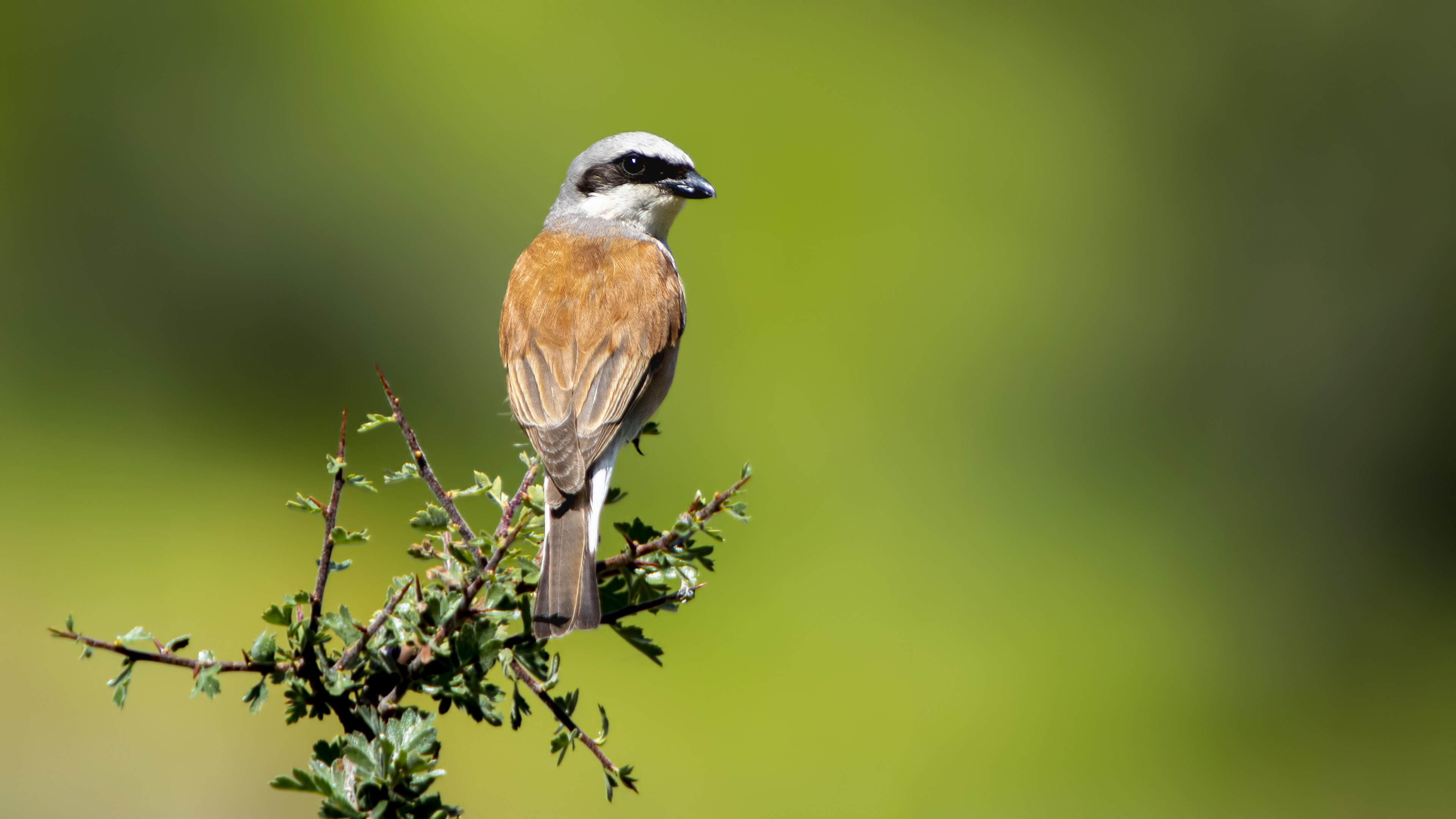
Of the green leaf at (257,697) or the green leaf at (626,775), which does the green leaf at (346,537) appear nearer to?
the green leaf at (257,697)

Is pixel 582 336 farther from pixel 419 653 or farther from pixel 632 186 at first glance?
pixel 419 653

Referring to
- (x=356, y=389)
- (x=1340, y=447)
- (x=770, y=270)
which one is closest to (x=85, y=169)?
(x=356, y=389)

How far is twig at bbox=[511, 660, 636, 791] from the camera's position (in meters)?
1.84

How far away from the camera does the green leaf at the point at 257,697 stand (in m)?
1.62

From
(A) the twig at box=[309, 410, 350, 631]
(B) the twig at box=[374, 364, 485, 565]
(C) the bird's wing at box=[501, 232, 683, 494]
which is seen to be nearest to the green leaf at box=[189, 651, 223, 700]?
(A) the twig at box=[309, 410, 350, 631]

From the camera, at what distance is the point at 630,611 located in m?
1.93

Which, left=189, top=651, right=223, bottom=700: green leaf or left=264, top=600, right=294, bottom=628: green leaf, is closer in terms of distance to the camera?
left=189, top=651, right=223, bottom=700: green leaf

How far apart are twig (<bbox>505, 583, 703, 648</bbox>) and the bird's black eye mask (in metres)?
2.07


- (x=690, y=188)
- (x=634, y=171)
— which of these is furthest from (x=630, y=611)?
(x=634, y=171)

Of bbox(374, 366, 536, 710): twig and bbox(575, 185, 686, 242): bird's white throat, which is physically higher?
bbox(575, 185, 686, 242): bird's white throat

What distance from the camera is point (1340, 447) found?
29.5 feet

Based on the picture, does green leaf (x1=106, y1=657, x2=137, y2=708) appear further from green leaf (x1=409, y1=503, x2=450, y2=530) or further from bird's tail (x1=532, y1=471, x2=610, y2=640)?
bird's tail (x1=532, y1=471, x2=610, y2=640)

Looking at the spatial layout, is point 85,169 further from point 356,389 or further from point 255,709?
point 255,709

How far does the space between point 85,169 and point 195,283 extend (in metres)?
1.07
